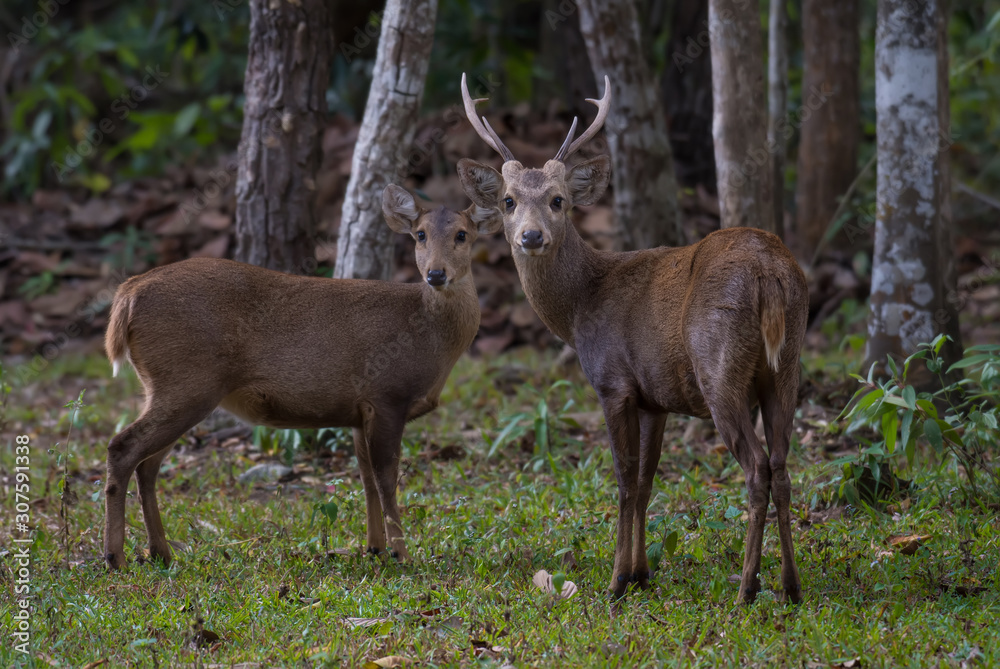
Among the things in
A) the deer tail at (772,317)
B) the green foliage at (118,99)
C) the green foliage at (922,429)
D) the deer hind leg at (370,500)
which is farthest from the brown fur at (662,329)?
the green foliage at (118,99)

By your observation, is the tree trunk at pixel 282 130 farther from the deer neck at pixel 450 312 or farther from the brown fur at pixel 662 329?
the brown fur at pixel 662 329

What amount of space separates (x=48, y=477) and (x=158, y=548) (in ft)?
4.66

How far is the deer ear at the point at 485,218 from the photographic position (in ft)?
17.9

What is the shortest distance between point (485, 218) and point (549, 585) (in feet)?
6.50

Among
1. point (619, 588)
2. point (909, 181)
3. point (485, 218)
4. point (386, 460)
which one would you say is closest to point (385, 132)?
point (485, 218)

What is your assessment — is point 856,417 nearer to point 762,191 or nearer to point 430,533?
point 762,191

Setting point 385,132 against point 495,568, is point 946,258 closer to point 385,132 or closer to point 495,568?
point 495,568

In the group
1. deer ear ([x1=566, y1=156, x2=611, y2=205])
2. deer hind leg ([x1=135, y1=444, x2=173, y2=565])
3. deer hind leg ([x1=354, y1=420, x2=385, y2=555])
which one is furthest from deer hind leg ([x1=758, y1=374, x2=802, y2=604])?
deer hind leg ([x1=135, y1=444, x2=173, y2=565])

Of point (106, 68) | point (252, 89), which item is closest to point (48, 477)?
point (252, 89)

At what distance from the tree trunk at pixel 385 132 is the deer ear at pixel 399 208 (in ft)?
3.31

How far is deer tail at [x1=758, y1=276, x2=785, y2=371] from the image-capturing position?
409 centimetres

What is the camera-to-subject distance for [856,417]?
18.9 feet

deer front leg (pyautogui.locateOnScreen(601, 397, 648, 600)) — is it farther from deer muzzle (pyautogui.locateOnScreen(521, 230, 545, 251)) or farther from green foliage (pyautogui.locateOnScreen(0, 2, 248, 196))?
green foliage (pyautogui.locateOnScreen(0, 2, 248, 196))

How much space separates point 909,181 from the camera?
5770mm
